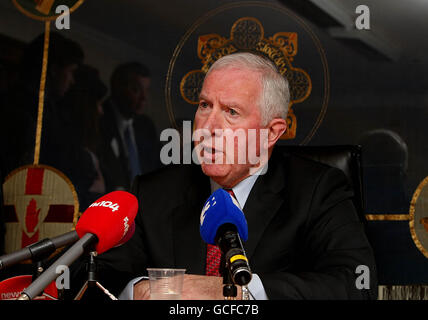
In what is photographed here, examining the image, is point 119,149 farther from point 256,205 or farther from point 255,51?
point 256,205

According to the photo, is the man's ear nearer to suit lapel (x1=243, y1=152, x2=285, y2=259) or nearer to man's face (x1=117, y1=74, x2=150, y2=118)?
suit lapel (x1=243, y1=152, x2=285, y2=259)

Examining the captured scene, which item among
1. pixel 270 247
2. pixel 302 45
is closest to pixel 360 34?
pixel 302 45

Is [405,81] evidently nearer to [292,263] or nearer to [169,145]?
[169,145]

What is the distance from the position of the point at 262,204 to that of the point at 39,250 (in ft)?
3.70

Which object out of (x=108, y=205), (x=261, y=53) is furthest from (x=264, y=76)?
(x=261, y=53)

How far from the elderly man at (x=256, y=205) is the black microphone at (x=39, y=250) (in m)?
0.68

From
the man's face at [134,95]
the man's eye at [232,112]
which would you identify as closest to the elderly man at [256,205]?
the man's eye at [232,112]

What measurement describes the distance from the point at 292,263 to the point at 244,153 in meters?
0.50

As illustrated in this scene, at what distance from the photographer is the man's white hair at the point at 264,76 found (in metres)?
2.19

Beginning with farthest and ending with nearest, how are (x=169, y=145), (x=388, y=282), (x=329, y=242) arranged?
1. (x=169, y=145)
2. (x=388, y=282)
3. (x=329, y=242)

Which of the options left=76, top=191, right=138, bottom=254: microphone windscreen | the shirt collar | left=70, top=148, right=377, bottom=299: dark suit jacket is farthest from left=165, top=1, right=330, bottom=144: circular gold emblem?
left=76, top=191, right=138, bottom=254: microphone windscreen

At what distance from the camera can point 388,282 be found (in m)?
3.52

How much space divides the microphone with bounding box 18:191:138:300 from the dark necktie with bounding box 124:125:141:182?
2.42m

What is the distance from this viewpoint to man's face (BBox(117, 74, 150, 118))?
3862mm
